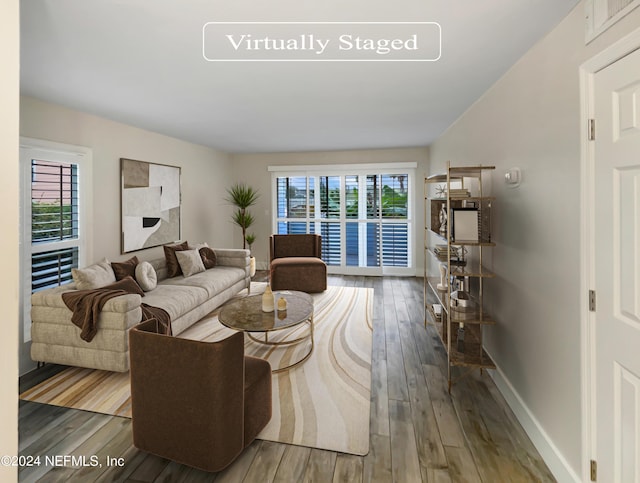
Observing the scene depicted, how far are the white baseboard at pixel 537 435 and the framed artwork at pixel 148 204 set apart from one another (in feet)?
14.3

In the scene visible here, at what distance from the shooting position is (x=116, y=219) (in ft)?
13.0

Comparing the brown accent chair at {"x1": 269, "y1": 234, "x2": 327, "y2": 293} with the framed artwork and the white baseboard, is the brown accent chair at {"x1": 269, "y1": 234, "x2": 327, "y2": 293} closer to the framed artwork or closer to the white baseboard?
the framed artwork

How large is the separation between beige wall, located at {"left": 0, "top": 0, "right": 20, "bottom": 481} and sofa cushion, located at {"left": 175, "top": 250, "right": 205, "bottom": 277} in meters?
3.40

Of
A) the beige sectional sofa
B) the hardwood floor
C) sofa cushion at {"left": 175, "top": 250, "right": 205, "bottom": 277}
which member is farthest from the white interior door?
sofa cushion at {"left": 175, "top": 250, "right": 205, "bottom": 277}

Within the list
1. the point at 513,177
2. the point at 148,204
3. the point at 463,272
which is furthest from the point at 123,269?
the point at 513,177

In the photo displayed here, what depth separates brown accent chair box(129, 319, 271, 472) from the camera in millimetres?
1595

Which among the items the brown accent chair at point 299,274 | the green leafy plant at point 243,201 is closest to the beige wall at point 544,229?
the brown accent chair at point 299,274

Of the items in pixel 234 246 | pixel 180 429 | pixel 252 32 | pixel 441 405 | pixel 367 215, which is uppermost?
pixel 252 32

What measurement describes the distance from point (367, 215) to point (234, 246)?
3.01 m

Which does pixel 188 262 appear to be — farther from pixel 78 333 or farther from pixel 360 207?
pixel 360 207

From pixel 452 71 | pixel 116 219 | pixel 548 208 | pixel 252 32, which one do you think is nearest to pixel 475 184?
pixel 452 71

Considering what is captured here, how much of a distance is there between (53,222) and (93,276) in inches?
30.8

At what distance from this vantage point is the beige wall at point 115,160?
314 cm

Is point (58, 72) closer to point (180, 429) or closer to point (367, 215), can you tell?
point (180, 429)
